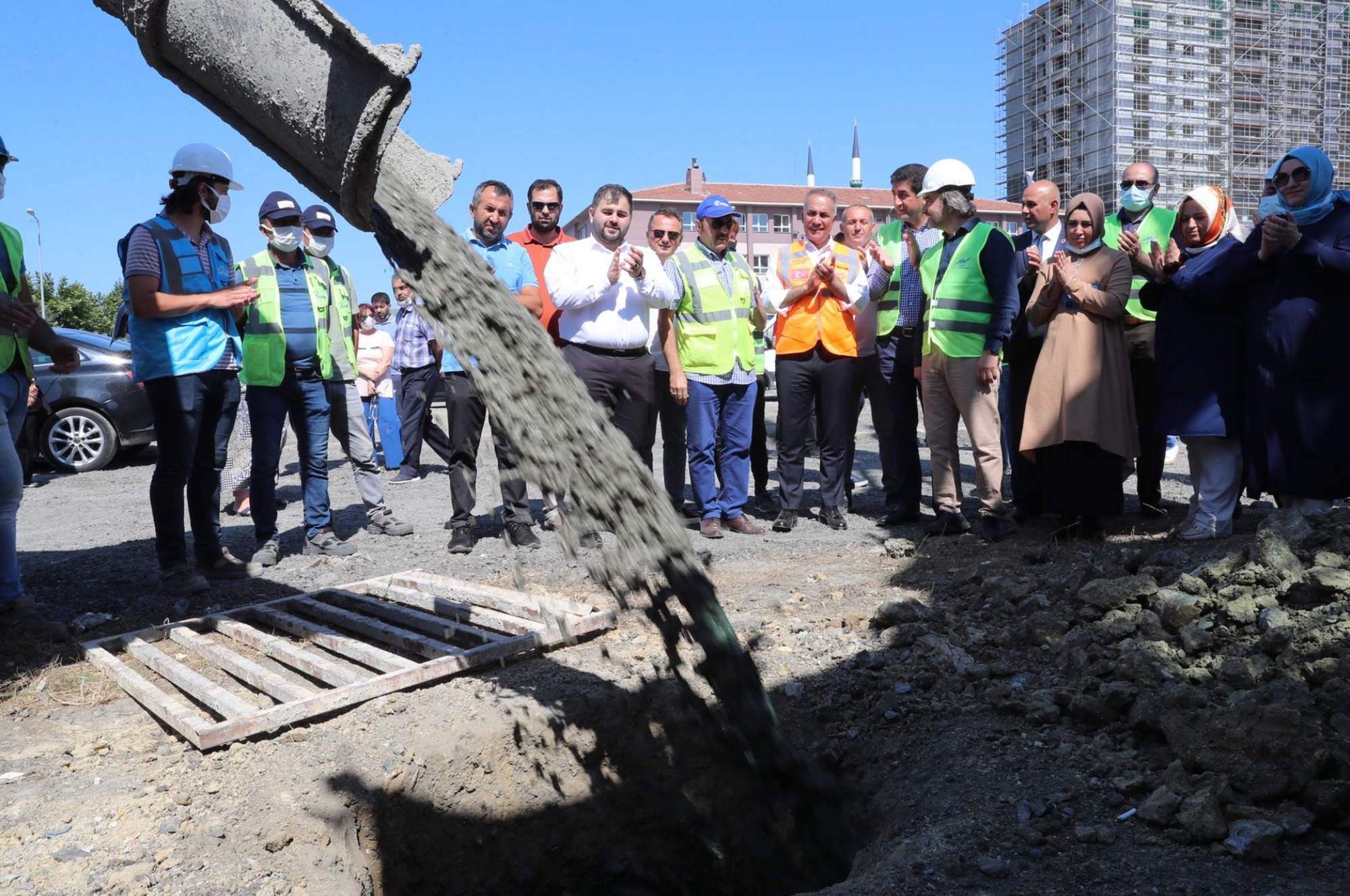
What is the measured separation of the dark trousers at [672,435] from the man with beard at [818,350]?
2.07 ft

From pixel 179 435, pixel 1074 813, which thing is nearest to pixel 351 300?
pixel 179 435

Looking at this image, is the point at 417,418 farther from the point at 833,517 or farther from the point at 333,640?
the point at 333,640

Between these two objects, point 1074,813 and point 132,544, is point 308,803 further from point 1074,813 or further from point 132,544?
point 132,544

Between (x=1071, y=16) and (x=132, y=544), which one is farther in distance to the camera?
(x=1071, y=16)

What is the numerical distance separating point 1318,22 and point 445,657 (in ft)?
213

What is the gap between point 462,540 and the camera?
5.86m

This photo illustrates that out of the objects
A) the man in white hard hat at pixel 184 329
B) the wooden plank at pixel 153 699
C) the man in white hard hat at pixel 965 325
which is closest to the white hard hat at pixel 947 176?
the man in white hard hat at pixel 965 325

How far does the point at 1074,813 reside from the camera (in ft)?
8.48

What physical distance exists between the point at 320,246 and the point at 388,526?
5.81 feet

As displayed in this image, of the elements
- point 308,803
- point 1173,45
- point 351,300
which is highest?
point 1173,45

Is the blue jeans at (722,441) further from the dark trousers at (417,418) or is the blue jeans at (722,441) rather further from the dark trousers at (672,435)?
the dark trousers at (417,418)

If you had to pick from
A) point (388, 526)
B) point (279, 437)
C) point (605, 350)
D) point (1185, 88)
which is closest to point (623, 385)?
point (605, 350)

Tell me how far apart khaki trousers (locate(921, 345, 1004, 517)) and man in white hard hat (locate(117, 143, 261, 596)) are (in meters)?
3.66

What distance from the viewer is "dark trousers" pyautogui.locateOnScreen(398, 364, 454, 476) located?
329 inches
